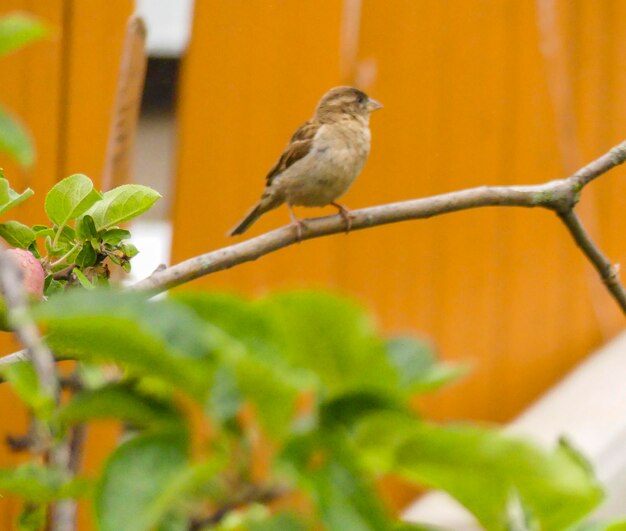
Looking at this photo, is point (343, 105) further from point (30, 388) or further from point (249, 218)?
point (30, 388)

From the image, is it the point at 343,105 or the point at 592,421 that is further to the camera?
the point at 592,421

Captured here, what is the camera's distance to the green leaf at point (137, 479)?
38 centimetres

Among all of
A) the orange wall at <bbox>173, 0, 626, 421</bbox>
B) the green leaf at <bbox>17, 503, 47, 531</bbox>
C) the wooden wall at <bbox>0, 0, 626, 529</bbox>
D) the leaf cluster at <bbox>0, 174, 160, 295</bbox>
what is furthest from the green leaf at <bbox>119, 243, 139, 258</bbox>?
the orange wall at <bbox>173, 0, 626, 421</bbox>

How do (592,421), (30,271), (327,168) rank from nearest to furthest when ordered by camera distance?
1. (30,271)
2. (327,168)
3. (592,421)

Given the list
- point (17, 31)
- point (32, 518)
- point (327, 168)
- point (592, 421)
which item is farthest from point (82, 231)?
point (592, 421)

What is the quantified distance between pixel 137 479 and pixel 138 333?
6cm

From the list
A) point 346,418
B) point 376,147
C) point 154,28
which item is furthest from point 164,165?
point 346,418

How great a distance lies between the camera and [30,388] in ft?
Result: 1.35

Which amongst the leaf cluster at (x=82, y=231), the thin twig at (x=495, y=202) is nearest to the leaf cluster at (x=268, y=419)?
the leaf cluster at (x=82, y=231)

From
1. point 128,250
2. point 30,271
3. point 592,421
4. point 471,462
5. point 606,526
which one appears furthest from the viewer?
point 592,421

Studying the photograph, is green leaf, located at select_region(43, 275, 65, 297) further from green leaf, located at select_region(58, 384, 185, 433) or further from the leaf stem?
green leaf, located at select_region(58, 384, 185, 433)

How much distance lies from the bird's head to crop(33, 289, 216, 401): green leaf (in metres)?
2.39

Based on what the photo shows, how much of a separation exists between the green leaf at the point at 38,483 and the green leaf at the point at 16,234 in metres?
0.61

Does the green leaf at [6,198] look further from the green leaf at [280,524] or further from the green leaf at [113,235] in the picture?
the green leaf at [280,524]
